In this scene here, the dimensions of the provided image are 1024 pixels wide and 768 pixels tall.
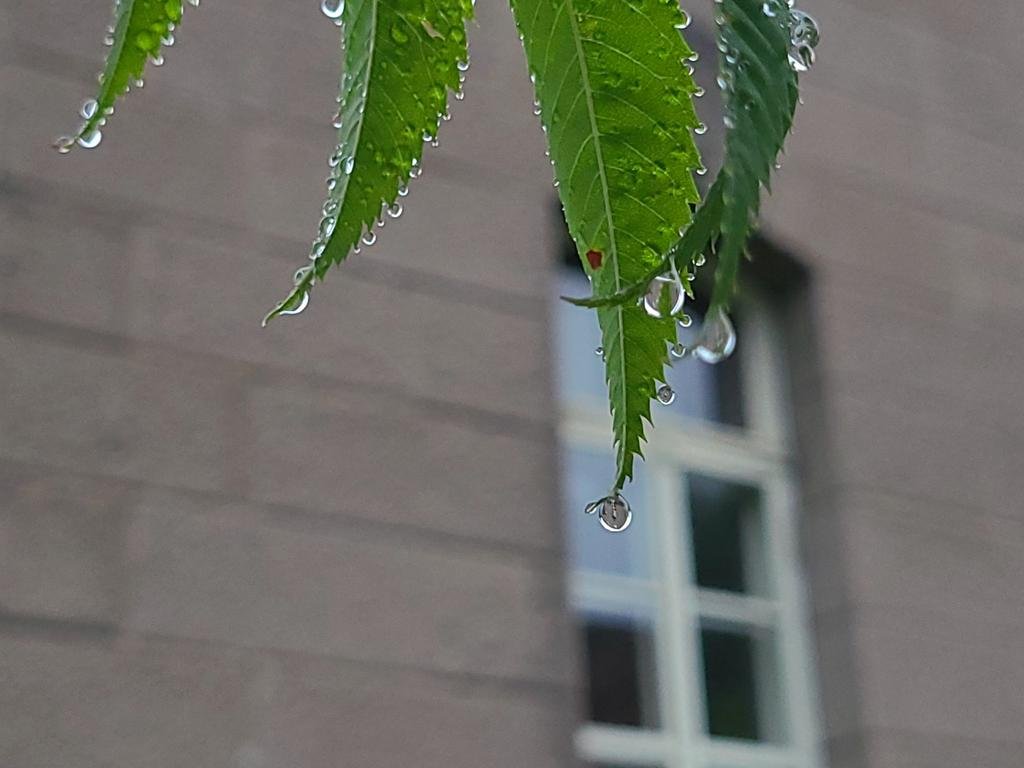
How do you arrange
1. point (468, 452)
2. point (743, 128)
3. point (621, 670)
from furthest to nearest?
point (621, 670), point (468, 452), point (743, 128)

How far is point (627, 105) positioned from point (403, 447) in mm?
2036

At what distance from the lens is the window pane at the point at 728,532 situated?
113 inches

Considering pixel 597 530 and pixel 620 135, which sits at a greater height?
pixel 597 530

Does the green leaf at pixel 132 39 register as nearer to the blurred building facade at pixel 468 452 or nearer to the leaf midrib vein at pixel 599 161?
the leaf midrib vein at pixel 599 161

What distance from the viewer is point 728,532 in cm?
290

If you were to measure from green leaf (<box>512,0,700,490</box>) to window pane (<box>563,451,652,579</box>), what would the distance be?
2.39 meters

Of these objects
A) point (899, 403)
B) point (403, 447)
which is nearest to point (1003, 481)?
point (899, 403)

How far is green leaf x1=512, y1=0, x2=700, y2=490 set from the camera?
322 mm

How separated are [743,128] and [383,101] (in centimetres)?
9

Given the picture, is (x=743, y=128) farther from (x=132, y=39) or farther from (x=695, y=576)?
(x=695, y=576)

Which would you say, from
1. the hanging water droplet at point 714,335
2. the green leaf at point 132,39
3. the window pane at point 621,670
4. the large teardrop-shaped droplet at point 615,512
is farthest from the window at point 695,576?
the green leaf at point 132,39

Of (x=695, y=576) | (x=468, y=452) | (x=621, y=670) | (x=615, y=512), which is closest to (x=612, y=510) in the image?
(x=615, y=512)

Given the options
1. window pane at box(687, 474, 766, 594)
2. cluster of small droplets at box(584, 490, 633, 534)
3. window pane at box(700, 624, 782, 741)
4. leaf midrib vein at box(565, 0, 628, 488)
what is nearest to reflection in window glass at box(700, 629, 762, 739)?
window pane at box(700, 624, 782, 741)

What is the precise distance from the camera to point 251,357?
7.42ft
